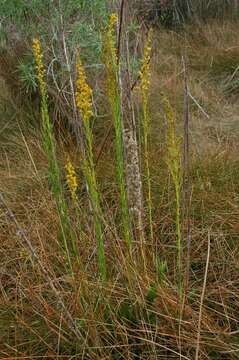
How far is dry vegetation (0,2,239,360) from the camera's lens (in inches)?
65.6

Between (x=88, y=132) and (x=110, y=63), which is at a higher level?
(x=110, y=63)

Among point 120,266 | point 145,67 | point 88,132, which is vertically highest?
point 145,67

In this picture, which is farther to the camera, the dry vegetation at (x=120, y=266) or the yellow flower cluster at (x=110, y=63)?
the dry vegetation at (x=120, y=266)

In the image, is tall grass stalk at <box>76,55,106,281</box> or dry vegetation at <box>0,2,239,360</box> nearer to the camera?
tall grass stalk at <box>76,55,106,281</box>

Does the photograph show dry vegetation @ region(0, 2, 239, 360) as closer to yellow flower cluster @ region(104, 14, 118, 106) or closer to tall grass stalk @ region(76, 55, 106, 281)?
tall grass stalk @ region(76, 55, 106, 281)

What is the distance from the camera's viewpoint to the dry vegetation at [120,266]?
1.67 m

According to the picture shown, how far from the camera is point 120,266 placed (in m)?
1.71

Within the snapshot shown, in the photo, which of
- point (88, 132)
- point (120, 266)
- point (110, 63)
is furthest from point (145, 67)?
point (120, 266)

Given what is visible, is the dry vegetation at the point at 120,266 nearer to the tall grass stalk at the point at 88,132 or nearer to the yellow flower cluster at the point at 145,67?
the tall grass stalk at the point at 88,132

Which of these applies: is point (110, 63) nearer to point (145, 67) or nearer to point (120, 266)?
point (145, 67)

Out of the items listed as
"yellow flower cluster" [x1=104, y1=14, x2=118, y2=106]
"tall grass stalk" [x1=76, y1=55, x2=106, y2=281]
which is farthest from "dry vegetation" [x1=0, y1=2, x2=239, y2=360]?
"yellow flower cluster" [x1=104, y1=14, x2=118, y2=106]

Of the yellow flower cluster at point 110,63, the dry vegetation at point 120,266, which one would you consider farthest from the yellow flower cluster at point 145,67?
the dry vegetation at point 120,266

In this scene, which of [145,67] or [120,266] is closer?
[145,67]

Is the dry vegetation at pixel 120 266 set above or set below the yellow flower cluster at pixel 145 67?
below
